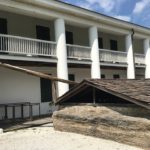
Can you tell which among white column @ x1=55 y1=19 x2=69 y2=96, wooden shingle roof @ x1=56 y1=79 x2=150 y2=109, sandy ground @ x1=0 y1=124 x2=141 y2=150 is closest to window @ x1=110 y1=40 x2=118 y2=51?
white column @ x1=55 y1=19 x2=69 y2=96

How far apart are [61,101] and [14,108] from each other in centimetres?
438

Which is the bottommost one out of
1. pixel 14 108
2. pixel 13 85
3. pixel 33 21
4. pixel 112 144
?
pixel 112 144

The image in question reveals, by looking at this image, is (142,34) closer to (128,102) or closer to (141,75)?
(141,75)

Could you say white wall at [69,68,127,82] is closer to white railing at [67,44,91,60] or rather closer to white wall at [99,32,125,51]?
white wall at [99,32,125,51]

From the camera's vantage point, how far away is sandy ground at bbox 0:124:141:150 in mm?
9305

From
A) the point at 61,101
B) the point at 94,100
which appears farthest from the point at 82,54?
the point at 94,100

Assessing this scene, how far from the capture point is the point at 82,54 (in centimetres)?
1914

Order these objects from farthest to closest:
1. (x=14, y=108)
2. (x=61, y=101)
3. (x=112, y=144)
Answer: (x=14, y=108), (x=61, y=101), (x=112, y=144)

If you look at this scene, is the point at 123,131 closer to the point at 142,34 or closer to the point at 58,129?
the point at 58,129

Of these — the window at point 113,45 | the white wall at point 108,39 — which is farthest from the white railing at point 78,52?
the window at point 113,45

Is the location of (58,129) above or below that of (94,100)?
below

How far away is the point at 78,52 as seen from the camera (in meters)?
19.0

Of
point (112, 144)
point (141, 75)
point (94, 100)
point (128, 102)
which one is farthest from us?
point (141, 75)

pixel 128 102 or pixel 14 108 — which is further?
pixel 14 108
